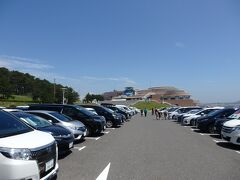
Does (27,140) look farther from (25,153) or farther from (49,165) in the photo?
(49,165)

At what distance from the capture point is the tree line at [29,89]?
326 feet

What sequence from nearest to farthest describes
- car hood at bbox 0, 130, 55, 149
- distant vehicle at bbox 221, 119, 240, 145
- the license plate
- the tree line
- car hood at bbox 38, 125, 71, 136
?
car hood at bbox 0, 130, 55, 149
the license plate
car hood at bbox 38, 125, 71, 136
distant vehicle at bbox 221, 119, 240, 145
the tree line

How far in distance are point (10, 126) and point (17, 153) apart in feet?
3.92

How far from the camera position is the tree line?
99281 millimetres

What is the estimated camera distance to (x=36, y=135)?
234 inches

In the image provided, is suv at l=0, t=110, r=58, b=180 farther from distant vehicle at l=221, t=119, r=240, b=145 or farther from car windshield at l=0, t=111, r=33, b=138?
distant vehicle at l=221, t=119, r=240, b=145

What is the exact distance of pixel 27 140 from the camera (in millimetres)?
5418

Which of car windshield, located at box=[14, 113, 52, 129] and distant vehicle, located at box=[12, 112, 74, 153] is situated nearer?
distant vehicle, located at box=[12, 112, 74, 153]

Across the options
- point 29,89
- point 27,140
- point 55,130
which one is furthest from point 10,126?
point 29,89

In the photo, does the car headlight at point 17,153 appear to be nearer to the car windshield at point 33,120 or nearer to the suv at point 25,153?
the suv at point 25,153

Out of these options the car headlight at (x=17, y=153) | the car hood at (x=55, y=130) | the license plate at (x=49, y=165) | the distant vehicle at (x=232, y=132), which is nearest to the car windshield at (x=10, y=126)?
the car headlight at (x=17, y=153)

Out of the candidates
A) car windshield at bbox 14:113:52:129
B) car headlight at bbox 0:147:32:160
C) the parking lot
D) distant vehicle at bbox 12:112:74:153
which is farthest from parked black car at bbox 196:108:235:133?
car headlight at bbox 0:147:32:160

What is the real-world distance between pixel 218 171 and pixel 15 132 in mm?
4869

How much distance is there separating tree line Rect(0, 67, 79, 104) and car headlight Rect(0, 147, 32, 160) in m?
87.8
